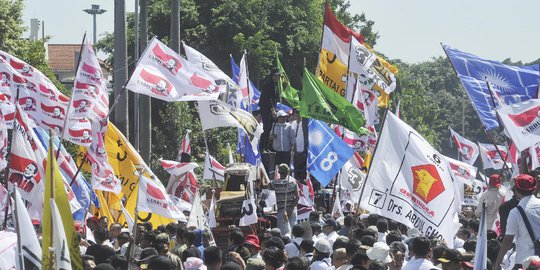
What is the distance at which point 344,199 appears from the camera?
22.4 m

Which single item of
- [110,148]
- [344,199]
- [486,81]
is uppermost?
[486,81]

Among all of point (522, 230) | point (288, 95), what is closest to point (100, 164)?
point (522, 230)

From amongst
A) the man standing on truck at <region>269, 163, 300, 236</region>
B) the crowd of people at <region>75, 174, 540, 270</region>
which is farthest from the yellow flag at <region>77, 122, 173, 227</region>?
the crowd of people at <region>75, 174, 540, 270</region>

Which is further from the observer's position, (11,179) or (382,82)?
(382,82)

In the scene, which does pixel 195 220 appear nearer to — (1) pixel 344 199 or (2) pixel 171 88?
(2) pixel 171 88

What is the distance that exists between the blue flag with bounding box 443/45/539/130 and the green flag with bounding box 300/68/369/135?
6.70 feet

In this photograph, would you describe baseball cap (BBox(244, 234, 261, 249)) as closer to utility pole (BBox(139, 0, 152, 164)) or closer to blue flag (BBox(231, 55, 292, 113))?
blue flag (BBox(231, 55, 292, 113))

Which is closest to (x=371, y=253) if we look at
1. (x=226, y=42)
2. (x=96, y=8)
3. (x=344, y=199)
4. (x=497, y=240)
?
(x=497, y=240)

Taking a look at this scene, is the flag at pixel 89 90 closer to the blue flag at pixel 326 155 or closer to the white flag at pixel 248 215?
the white flag at pixel 248 215

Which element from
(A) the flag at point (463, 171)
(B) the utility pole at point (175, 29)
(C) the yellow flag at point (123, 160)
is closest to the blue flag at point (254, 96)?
(B) the utility pole at point (175, 29)

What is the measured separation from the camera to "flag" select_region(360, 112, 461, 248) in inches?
502

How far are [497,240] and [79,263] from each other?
17.6 ft

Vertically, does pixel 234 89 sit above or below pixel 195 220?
above

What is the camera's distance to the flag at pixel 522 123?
604 inches
